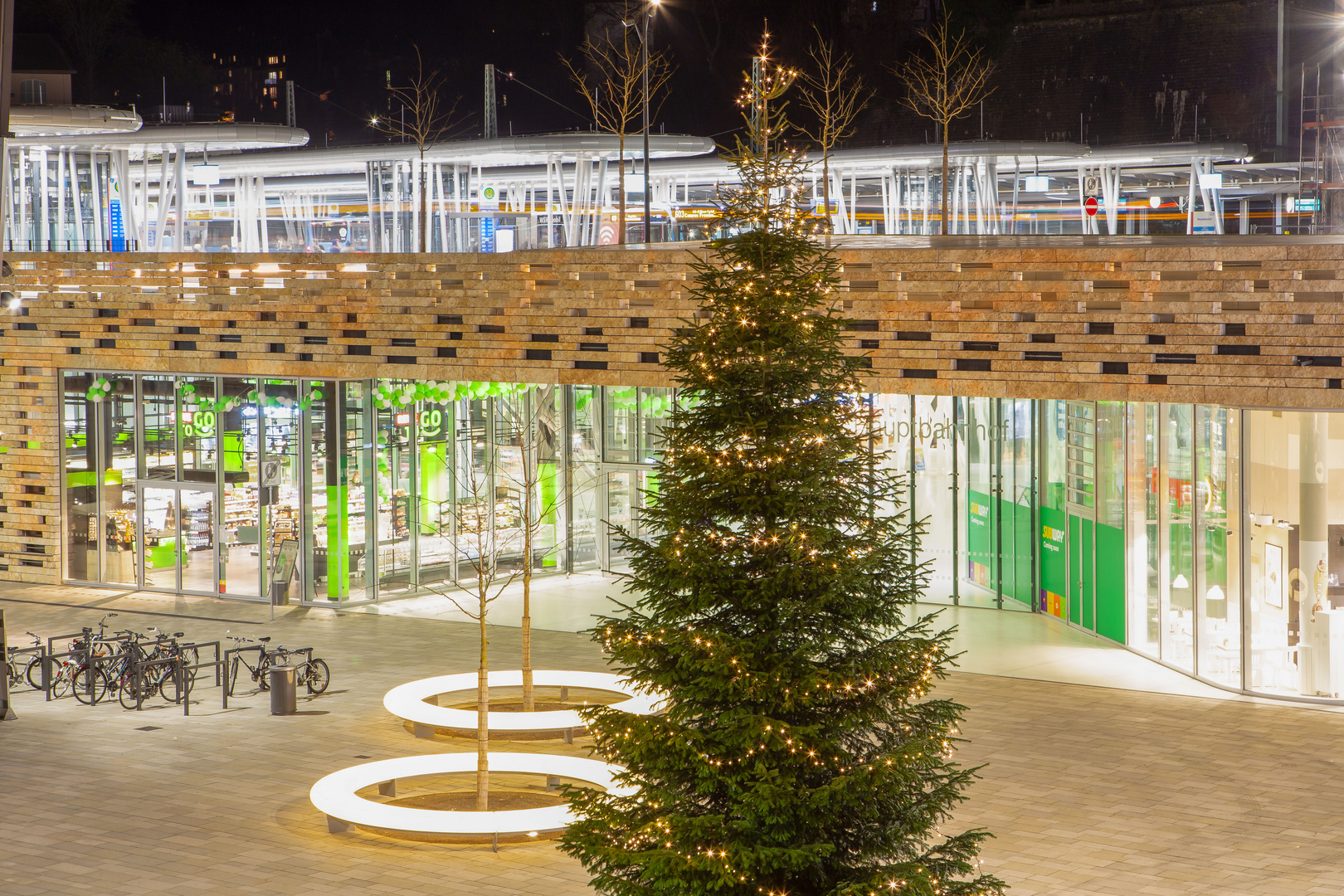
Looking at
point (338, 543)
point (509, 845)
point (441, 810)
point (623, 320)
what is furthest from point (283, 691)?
point (338, 543)

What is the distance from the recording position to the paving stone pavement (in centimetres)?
1012

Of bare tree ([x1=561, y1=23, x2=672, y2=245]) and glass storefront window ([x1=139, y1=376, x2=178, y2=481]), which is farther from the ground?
bare tree ([x1=561, y1=23, x2=672, y2=245])

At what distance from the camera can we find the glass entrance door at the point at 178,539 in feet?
72.9

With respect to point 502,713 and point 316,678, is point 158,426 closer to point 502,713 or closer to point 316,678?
point 316,678

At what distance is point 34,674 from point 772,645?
12.8 m

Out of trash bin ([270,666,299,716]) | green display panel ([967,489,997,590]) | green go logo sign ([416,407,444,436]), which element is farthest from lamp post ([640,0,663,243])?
trash bin ([270,666,299,716])

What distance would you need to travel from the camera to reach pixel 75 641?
54.3 feet

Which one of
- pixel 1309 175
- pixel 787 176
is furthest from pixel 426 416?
pixel 1309 175

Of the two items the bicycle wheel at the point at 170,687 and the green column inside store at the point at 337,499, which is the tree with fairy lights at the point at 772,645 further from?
the green column inside store at the point at 337,499

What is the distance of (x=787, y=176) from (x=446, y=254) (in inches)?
480

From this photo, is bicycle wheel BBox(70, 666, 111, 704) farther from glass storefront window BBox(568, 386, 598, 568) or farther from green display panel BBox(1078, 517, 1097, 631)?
green display panel BBox(1078, 517, 1097, 631)

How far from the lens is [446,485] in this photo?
21.7 meters

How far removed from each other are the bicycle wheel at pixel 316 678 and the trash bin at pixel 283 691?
1.77ft

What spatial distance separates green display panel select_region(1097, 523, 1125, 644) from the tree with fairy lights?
10801 mm
